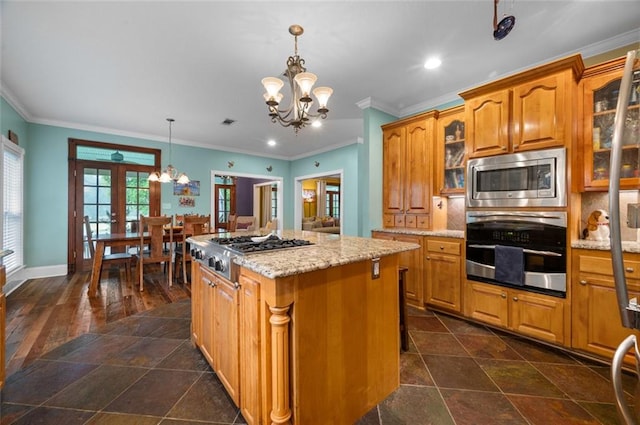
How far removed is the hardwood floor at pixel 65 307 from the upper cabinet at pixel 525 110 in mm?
3895

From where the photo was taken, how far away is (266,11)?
78.2 inches

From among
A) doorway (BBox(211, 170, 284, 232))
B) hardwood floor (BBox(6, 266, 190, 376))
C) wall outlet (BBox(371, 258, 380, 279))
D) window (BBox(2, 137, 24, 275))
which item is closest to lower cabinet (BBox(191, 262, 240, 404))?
wall outlet (BBox(371, 258, 380, 279))

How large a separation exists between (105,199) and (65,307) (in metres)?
2.56

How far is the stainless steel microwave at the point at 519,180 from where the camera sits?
216cm

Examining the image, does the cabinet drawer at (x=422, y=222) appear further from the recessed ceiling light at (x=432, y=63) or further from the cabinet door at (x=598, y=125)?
the recessed ceiling light at (x=432, y=63)

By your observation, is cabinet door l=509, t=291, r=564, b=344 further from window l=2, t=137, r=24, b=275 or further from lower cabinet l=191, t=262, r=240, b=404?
window l=2, t=137, r=24, b=275

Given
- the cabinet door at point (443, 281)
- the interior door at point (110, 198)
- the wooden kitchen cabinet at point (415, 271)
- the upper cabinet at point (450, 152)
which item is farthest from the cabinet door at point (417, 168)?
the interior door at point (110, 198)

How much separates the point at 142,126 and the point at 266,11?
12.8 feet

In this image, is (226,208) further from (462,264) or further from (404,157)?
(462,264)

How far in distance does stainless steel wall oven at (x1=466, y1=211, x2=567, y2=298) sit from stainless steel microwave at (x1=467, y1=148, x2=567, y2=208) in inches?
4.3

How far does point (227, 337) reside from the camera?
1558mm

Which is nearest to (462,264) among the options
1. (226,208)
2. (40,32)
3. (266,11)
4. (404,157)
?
(404,157)

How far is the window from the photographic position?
11.6 ft

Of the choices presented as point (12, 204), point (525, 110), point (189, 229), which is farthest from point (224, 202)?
point (525, 110)
